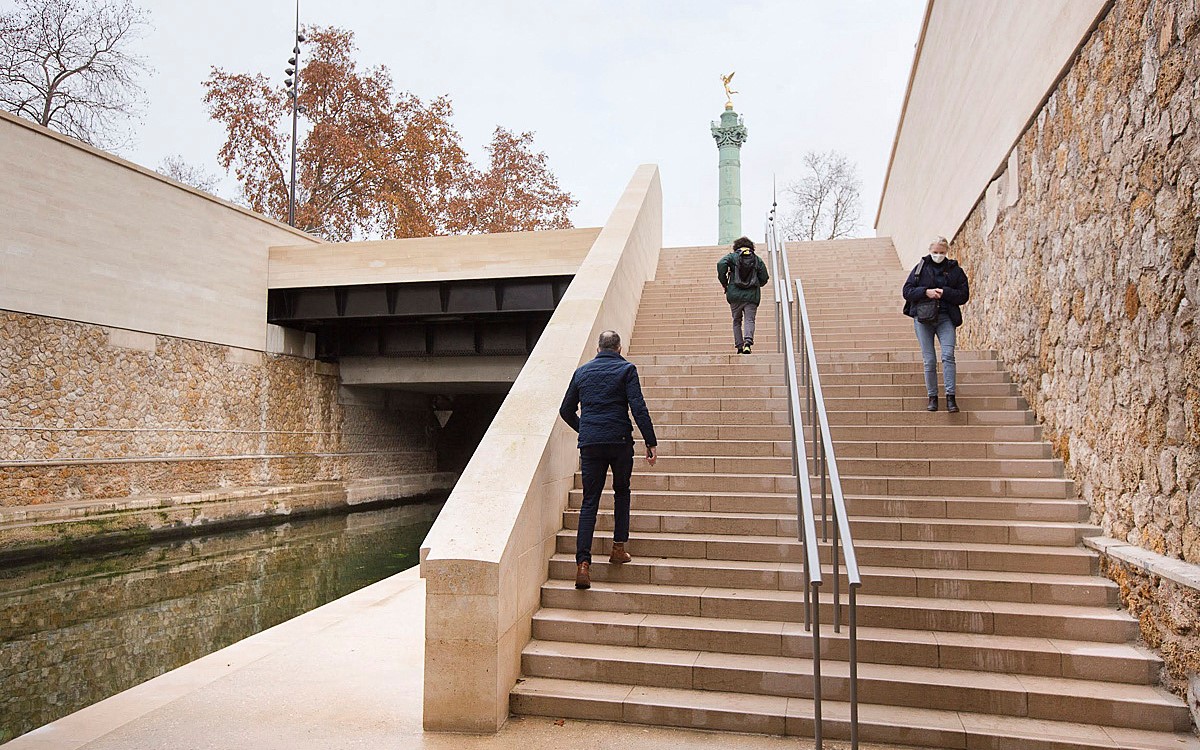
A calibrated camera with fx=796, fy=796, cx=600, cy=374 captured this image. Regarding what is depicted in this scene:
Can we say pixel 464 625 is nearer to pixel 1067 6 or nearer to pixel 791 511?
pixel 791 511

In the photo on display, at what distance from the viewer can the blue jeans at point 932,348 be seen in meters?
6.40

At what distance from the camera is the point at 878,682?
152 inches

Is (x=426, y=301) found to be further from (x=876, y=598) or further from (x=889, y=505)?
(x=876, y=598)

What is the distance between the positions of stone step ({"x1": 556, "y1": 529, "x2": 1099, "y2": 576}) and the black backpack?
3886 millimetres

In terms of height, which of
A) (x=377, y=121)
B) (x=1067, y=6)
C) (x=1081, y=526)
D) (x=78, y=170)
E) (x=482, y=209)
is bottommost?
(x=1081, y=526)

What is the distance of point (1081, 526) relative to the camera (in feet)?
16.1

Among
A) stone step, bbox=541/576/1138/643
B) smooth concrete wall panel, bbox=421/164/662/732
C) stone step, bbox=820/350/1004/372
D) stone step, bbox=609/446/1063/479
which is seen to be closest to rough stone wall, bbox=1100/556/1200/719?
stone step, bbox=541/576/1138/643

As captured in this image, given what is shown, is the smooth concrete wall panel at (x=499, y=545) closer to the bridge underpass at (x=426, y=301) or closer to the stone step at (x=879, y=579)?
the stone step at (x=879, y=579)

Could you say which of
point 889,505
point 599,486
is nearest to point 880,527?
point 889,505

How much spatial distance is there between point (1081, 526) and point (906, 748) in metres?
2.20

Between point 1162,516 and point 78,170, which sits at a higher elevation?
point 78,170

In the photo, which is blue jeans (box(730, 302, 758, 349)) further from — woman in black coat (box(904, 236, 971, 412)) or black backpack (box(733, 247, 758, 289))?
woman in black coat (box(904, 236, 971, 412))

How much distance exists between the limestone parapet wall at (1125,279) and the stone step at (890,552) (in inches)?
14.6

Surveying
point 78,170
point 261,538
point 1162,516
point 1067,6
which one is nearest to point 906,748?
point 1162,516
